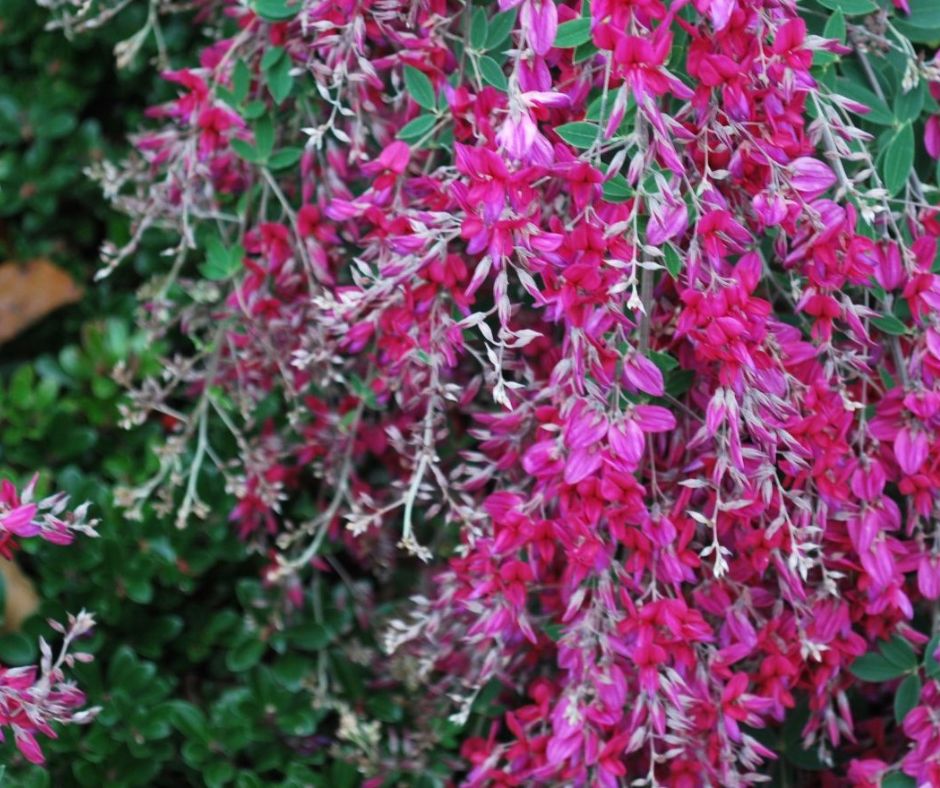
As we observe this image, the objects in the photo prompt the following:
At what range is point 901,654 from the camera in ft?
5.33

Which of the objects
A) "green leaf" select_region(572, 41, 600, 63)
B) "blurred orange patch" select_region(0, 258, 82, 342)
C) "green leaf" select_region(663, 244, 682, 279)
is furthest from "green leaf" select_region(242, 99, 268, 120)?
"blurred orange patch" select_region(0, 258, 82, 342)

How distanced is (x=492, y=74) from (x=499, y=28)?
0.28ft

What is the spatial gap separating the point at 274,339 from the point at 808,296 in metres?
0.89

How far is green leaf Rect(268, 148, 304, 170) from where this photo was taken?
1.81m

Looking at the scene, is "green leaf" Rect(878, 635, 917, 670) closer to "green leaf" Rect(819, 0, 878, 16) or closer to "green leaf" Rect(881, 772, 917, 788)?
"green leaf" Rect(881, 772, 917, 788)

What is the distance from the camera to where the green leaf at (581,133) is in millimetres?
1385

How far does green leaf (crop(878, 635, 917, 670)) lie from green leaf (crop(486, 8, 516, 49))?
1008 mm

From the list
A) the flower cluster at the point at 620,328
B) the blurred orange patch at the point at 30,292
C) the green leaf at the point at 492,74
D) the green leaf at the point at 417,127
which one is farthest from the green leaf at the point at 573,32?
the blurred orange patch at the point at 30,292

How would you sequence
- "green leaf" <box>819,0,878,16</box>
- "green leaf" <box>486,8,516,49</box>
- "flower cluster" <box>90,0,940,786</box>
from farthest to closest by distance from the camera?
"green leaf" <box>486,8,516,49</box> → "green leaf" <box>819,0,878,16</box> → "flower cluster" <box>90,0,940,786</box>

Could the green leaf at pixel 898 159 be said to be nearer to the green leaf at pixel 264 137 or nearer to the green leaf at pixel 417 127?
the green leaf at pixel 417 127

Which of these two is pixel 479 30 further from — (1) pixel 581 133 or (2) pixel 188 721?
(2) pixel 188 721

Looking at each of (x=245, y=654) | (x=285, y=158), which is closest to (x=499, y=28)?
(x=285, y=158)

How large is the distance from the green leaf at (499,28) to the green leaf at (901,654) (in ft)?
3.31

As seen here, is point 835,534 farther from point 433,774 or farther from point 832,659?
point 433,774
